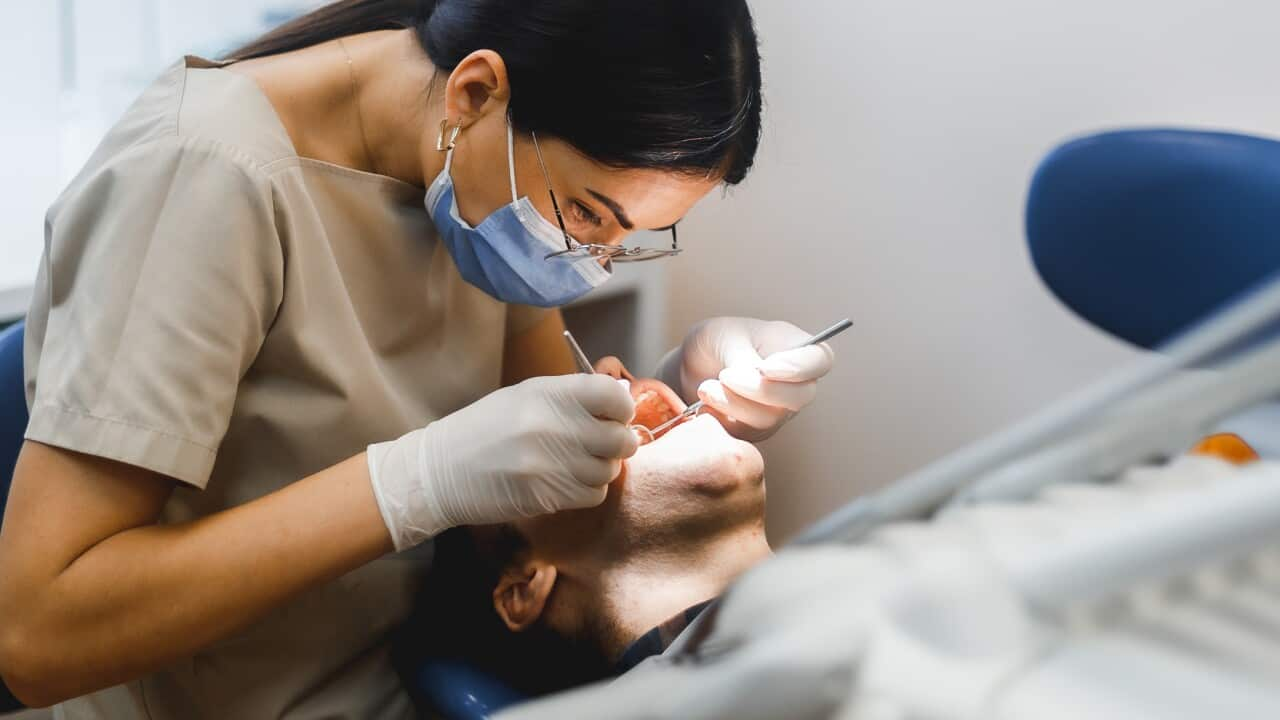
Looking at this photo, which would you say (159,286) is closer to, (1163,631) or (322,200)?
(322,200)

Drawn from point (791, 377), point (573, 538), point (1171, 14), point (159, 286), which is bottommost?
point (573, 538)

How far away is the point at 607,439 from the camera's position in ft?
3.13

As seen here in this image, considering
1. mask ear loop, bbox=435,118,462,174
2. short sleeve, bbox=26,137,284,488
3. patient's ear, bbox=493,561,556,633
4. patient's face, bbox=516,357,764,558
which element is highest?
mask ear loop, bbox=435,118,462,174

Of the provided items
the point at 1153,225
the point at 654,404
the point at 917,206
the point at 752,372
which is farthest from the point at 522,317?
the point at 1153,225

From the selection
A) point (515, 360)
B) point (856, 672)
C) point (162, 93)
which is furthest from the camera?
point (515, 360)

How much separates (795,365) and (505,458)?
1.25 ft

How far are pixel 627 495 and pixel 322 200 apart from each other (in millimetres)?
463

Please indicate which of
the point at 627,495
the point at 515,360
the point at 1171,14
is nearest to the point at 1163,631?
the point at 627,495

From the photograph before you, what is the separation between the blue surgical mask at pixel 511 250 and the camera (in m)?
1.00

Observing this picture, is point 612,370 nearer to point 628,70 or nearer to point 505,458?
point 505,458

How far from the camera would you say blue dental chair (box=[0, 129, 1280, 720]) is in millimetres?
1231

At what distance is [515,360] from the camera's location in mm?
1404

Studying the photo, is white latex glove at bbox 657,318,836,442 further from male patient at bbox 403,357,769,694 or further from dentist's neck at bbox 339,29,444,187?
dentist's neck at bbox 339,29,444,187

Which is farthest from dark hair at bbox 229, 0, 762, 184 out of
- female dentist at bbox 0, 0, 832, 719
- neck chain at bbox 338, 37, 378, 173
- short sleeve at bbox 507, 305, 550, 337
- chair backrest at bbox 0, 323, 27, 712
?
chair backrest at bbox 0, 323, 27, 712
